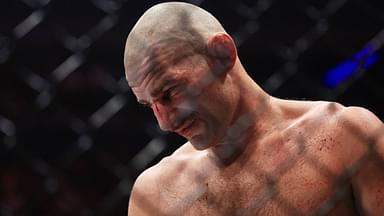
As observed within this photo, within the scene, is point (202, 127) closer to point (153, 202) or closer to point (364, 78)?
point (153, 202)

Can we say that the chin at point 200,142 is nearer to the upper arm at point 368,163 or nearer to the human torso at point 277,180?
the human torso at point 277,180

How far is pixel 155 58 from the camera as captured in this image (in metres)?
1.51

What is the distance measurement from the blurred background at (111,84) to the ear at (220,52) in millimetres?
532

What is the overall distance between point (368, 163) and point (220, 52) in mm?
362

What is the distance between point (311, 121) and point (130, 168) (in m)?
1.03

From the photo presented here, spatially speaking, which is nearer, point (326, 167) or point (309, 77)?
point (326, 167)

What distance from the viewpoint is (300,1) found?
2189 millimetres

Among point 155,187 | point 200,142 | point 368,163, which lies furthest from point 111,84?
point 368,163

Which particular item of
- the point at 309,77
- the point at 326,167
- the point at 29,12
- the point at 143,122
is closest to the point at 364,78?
the point at 309,77

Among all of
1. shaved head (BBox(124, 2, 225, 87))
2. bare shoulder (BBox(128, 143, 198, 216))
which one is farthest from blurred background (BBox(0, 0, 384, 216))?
shaved head (BBox(124, 2, 225, 87))

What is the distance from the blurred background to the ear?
0.53 m

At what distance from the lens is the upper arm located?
1490 mm

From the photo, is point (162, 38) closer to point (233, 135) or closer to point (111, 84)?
point (233, 135)

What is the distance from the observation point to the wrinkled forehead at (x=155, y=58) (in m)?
1.50
